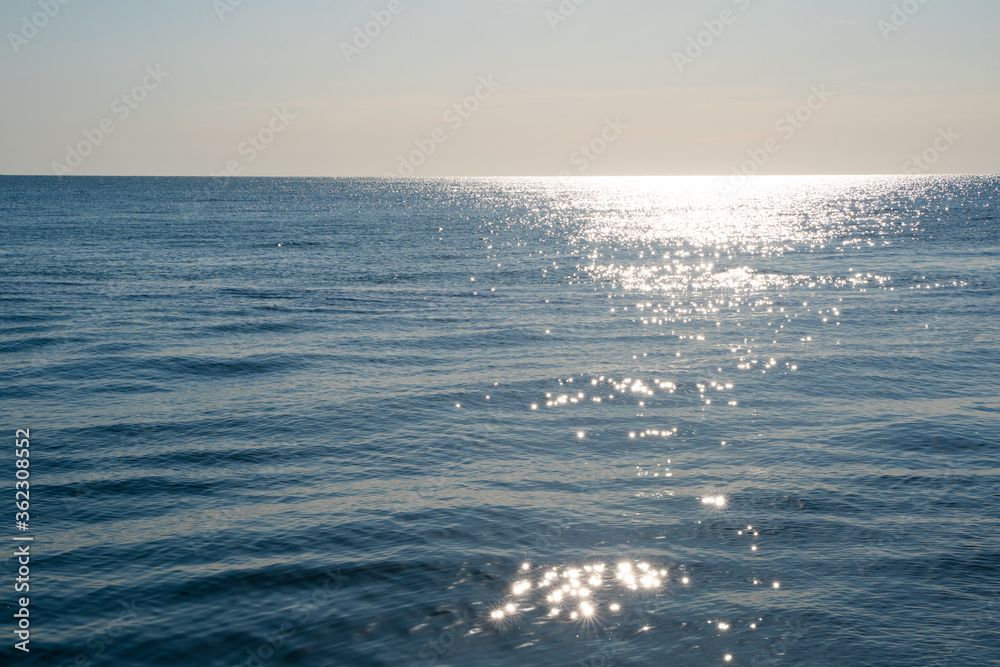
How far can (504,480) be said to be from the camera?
1697cm

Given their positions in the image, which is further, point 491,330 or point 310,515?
point 491,330

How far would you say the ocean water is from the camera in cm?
A: 1137

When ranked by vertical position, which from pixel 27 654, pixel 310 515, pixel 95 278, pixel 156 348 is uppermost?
pixel 95 278

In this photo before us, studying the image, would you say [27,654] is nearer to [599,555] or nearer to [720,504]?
[599,555]

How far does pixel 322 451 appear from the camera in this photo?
18.9 meters

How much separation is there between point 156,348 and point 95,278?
2208 cm

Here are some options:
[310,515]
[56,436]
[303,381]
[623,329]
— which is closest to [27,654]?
[310,515]

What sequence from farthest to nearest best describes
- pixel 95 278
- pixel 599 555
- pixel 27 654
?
pixel 95 278
pixel 599 555
pixel 27 654

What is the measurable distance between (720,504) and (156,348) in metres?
22.2

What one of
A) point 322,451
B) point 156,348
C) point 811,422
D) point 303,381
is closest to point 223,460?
point 322,451

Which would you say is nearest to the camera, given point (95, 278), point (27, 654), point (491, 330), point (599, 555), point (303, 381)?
point (27, 654)

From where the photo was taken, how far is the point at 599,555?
531 inches

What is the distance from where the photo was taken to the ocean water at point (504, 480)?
11367 mm

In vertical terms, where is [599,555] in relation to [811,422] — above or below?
below
